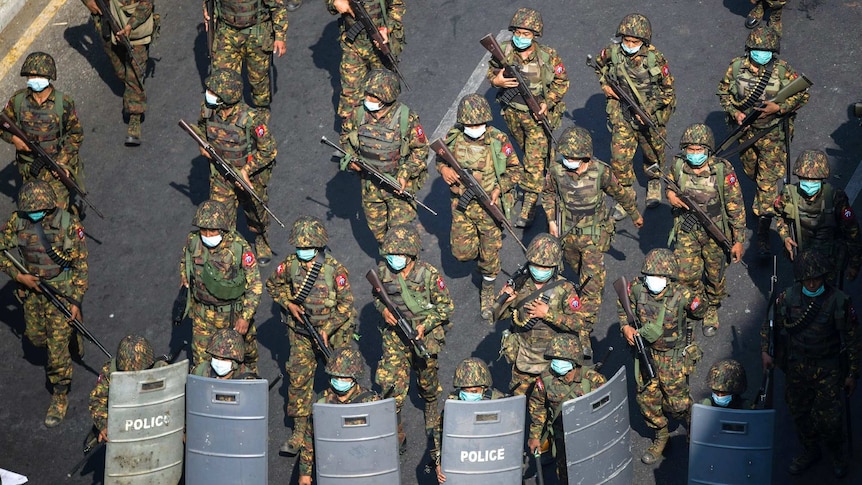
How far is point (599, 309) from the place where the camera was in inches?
707

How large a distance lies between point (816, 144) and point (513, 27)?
13.6 ft

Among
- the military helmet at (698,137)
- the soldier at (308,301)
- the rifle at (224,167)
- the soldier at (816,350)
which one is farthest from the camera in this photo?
the rifle at (224,167)

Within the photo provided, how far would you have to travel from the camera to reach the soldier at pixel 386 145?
17.8 metres

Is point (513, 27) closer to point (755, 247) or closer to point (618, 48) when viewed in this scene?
point (618, 48)

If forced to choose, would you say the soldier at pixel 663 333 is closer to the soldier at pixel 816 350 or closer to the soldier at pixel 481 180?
the soldier at pixel 816 350

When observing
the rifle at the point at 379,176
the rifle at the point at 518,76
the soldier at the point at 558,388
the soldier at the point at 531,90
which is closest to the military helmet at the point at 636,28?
the soldier at the point at 531,90

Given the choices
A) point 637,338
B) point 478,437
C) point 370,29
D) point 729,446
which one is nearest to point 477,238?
point 637,338

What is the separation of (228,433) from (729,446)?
15.7ft

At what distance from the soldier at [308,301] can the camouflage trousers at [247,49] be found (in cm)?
408

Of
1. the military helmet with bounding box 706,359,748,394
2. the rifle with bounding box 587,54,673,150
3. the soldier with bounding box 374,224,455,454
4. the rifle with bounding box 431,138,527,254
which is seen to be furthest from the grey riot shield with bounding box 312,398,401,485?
the rifle with bounding box 587,54,673,150

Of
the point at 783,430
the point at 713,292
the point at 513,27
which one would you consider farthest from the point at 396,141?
the point at 783,430

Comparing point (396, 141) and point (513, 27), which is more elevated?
point (513, 27)

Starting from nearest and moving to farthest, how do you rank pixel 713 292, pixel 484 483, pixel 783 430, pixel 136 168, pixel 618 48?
pixel 484 483
pixel 783 430
pixel 713 292
pixel 618 48
pixel 136 168

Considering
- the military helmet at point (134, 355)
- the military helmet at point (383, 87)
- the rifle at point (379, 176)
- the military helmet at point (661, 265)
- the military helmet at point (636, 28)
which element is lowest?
the military helmet at point (134, 355)
